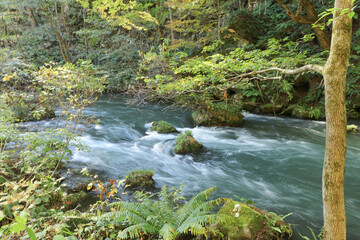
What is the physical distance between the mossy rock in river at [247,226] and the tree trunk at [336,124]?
39.1 inches

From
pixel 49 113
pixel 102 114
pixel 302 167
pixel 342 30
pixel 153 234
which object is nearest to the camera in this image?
pixel 342 30

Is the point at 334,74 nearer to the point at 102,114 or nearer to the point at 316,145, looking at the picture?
the point at 316,145

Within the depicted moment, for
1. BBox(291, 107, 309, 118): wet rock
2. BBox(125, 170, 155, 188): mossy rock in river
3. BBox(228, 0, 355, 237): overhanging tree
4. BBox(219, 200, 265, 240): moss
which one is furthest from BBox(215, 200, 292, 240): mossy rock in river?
BBox(291, 107, 309, 118): wet rock

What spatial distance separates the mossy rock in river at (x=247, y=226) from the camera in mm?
3150

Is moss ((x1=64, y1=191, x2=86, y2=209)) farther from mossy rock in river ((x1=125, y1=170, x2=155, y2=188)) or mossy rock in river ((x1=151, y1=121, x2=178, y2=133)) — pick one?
mossy rock in river ((x1=151, y1=121, x2=178, y2=133))

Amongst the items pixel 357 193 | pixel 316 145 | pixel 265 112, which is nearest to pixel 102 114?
pixel 265 112

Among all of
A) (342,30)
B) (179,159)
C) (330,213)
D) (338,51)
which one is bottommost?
(179,159)

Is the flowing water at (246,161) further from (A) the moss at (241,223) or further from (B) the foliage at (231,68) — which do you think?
(B) the foliage at (231,68)

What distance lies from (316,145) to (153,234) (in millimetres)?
8127

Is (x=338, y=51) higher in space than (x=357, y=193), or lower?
higher

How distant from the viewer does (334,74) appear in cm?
228

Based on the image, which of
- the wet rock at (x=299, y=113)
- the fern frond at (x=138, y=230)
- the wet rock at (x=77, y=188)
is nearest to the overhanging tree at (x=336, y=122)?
the fern frond at (x=138, y=230)

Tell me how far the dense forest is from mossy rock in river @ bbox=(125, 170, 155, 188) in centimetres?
6

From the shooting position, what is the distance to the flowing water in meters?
5.10
